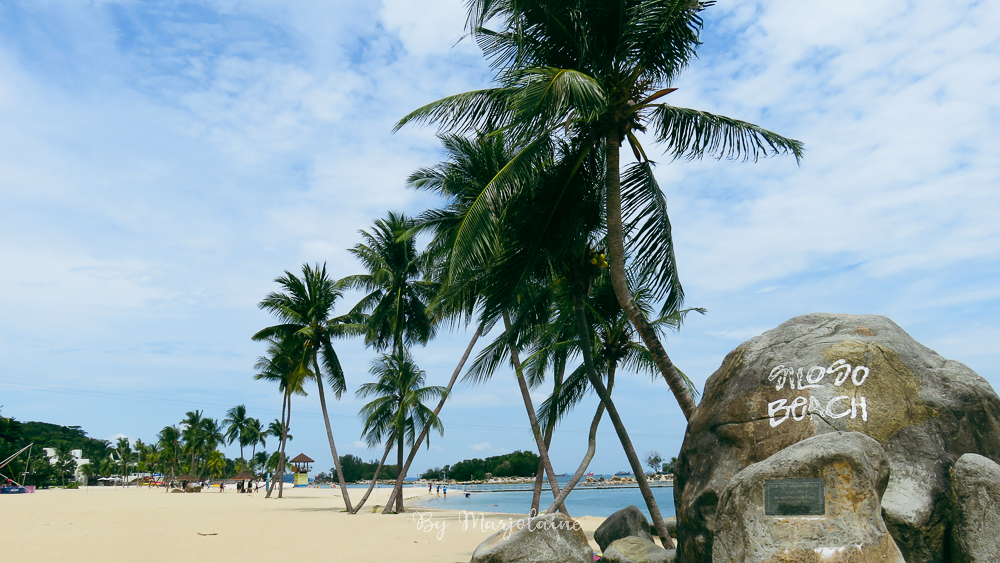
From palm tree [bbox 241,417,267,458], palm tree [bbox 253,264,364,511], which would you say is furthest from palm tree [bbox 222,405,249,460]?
palm tree [bbox 253,264,364,511]

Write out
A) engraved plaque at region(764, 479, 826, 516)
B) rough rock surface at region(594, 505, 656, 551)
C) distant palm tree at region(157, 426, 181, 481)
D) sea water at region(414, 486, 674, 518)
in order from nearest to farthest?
engraved plaque at region(764, 479, 826, 516)
rough rock surface at region(594, 505, 656, 551)
sea water at region(414, 486, 674, 518)
distant palm tree at region(157, 426, 181, 481)

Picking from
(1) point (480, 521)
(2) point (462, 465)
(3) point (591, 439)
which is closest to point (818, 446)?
(3) point (591, 439)

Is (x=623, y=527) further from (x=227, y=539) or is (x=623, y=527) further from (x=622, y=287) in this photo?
(x=227, y=539)

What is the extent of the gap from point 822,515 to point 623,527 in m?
8.32

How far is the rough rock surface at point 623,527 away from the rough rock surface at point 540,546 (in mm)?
3302

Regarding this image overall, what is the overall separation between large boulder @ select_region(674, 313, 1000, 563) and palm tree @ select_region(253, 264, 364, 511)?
1919 cm

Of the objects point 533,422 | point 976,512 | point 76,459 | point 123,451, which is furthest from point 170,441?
point 976,512

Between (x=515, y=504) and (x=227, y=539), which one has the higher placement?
(x=227, y=539)

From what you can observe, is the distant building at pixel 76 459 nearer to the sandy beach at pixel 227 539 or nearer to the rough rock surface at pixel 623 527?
the sandy beach at pixel 227 539

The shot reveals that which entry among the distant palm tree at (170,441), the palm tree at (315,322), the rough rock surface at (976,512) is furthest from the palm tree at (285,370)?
the distant palm tree at (170,441)

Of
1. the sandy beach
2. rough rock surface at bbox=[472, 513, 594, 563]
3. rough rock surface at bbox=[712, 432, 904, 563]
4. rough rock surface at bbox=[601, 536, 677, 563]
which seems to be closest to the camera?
rough rock surface at bbox=[712, 432, 904, 563]

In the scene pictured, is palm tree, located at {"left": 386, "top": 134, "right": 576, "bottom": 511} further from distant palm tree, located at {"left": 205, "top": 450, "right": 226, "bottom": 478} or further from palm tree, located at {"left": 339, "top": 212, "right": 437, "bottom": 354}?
distant palm tree, located at {"left": 205, "top": 450, "right": 226, "bottom": 478}

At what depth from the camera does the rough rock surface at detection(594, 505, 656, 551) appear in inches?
487

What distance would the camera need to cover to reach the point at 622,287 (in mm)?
9086
